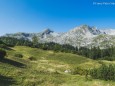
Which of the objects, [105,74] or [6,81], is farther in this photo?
[105,74]

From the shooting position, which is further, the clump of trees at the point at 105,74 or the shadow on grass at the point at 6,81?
the clump of trees at the point at 105,74

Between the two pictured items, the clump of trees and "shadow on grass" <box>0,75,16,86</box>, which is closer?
"shadow on grass" <box>0,75,16,86</box>

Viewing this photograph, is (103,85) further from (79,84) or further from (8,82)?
(8,82)

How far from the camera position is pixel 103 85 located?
138ft

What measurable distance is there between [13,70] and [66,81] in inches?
477

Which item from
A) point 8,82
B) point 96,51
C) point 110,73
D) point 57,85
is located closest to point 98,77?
point 110,73

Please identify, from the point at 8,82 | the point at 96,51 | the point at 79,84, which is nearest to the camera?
the point at 8,82

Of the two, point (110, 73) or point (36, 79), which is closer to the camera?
point (36, 79)

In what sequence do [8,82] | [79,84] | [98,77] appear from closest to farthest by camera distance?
[8,82]
[79,84]
[98,77]

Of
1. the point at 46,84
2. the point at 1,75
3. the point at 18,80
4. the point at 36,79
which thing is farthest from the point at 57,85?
the point at 1,75

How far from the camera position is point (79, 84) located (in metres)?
43.3

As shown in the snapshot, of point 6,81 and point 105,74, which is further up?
point 105,74

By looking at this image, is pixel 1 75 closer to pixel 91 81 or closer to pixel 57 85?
pixel 57 85

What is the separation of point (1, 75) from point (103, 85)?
20.0 m
